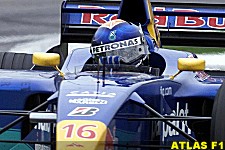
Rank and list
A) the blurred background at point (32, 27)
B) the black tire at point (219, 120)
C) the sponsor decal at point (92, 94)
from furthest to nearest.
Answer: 1. the blurred background at point (32, 27)
2. the black tire at point (219, 120)
3. the sponsor decal at point (92, 94)

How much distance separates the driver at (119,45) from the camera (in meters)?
5.63

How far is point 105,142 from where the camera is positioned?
4410 millimetres

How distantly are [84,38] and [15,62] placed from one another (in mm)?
856

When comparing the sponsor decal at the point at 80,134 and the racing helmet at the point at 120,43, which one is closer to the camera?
the sponsor decal at the point at 80,134

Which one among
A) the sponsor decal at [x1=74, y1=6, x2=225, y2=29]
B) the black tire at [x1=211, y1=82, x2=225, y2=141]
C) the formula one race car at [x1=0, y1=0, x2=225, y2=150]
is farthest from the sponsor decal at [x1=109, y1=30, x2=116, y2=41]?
the sponsor decal at [x1=74, y1=6, x2=225, y2=29]

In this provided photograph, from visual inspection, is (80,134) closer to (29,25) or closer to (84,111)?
(84,111)

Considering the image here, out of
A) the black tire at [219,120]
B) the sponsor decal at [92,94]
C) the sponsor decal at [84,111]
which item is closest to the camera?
the sponsor decal at [84,111]

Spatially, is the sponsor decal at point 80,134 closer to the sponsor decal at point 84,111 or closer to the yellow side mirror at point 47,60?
the sponsor decal at point 84,111

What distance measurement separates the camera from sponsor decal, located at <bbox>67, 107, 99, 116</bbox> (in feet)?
14.7

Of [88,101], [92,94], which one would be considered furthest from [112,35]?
[88,101]

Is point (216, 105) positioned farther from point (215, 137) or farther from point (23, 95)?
point (23, 95)

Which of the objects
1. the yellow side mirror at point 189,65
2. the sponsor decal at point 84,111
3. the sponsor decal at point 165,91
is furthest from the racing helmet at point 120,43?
the sponsor decal at point 84,111

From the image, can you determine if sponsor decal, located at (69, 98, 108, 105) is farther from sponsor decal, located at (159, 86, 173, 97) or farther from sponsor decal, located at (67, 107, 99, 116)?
sponsor decal, located at (159, 86, 173, 97)

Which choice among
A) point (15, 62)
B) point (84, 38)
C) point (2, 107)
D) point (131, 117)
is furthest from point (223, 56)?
point (131, 117)
